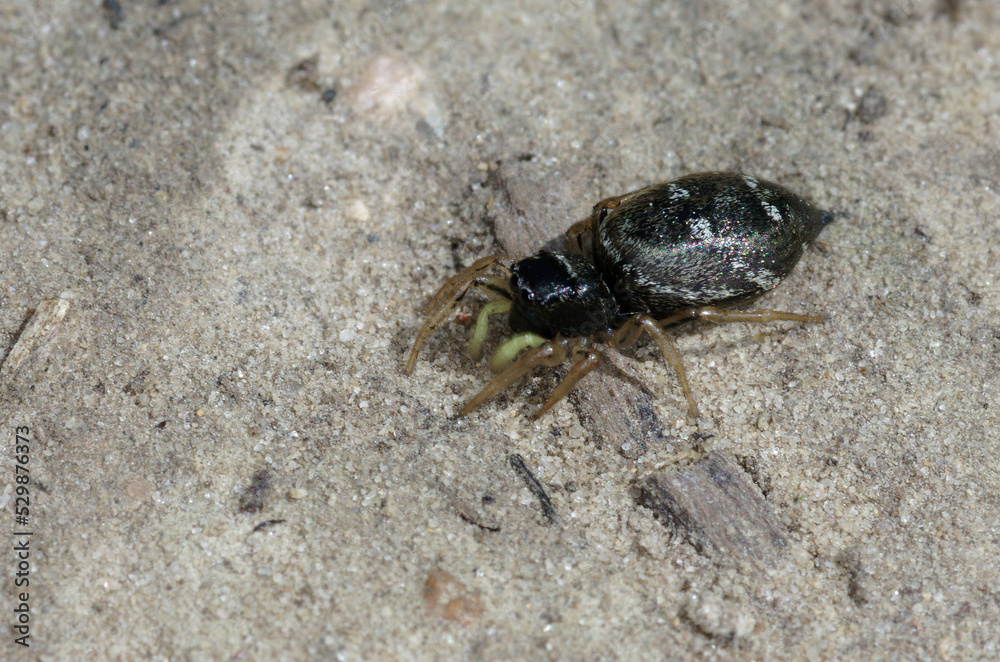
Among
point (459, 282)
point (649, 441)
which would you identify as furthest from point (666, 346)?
point (459, 282)

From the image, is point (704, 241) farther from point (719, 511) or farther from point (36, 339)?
point (36, 339)

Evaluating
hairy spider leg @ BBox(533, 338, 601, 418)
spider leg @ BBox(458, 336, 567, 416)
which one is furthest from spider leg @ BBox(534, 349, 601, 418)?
spider leg @ BBox(458, 336, 567, 416)

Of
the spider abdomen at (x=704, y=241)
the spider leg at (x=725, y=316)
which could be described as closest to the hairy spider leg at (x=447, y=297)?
the spider abdomen at (x=704, y=241)

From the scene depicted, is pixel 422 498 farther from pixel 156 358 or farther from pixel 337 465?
pixel 156 358

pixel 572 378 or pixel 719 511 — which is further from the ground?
pixel 572 378

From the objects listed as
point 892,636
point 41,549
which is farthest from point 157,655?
point 892,636
